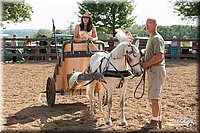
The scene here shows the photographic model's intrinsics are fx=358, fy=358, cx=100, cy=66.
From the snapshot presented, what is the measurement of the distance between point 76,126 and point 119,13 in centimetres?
2786

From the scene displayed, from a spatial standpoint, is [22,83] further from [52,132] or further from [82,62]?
[52,132]

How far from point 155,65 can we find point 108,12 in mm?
26891

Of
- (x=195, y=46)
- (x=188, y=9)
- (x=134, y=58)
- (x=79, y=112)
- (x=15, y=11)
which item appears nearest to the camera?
(x=134, y=58)

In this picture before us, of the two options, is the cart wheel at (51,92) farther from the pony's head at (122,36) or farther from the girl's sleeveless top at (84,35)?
the pony's head at (122,36)

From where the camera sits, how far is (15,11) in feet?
98.6

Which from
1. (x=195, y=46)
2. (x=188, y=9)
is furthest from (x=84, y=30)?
(x=188, y=9)

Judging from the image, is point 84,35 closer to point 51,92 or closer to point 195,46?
point 51,92

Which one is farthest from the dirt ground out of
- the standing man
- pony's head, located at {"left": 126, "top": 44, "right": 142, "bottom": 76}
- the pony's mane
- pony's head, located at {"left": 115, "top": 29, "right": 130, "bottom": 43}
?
pony's head, located at {"left": 115, "top": 29, "right": 130, "bottom": 43}

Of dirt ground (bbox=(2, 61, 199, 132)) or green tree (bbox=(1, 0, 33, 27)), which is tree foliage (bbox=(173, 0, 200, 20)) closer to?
green tree (bbox=(1, 0, 33, 27))

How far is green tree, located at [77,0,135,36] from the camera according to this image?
31906mm

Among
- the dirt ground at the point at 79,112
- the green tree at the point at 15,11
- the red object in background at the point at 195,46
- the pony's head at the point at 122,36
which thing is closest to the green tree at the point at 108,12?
the green tree at the point at 15,11

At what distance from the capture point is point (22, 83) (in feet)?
37.1

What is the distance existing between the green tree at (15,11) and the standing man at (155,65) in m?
23.6

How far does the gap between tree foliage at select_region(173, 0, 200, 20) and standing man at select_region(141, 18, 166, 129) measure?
21.3m
